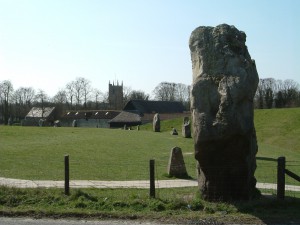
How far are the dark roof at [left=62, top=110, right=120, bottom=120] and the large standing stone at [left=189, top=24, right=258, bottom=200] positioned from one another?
88.5m

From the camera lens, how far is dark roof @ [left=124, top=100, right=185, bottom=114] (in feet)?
326

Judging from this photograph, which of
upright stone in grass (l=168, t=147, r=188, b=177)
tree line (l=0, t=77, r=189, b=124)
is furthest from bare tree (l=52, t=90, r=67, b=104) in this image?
upright stone in grass (l=168, t=147, r=188, b=177)

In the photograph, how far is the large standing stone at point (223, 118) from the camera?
35.3ft

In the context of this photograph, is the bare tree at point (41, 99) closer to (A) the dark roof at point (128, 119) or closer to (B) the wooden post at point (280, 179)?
(A) the dark roof at point (128, 119)

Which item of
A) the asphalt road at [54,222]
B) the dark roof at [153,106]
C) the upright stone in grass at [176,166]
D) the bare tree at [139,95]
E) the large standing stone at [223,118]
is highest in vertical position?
the bare tree at [139,95]

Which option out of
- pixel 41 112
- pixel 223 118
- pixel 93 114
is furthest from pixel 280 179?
pixel 41 112

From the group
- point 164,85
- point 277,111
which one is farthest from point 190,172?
point 164,85

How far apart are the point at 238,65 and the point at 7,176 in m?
9.68

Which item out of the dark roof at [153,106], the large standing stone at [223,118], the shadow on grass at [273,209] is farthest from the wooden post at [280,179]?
the dark roof at [153,106]

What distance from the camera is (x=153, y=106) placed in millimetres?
104438

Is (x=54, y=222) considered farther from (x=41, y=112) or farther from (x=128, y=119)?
(x=41, y=112)

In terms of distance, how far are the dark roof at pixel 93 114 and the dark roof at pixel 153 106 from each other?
413cm

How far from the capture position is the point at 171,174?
1716 cm

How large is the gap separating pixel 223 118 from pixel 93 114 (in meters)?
93.7
